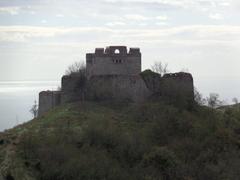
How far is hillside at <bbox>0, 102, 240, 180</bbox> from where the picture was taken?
33.1 meters

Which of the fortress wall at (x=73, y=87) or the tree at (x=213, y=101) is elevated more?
the fortress wall at (x=73, y=87)

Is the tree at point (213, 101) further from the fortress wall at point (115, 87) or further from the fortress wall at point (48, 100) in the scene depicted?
the fortress wall at point (48, 100)

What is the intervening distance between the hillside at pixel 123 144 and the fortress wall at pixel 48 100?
358cm

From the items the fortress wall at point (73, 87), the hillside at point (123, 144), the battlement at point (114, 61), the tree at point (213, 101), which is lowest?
the hillside at point (123, 144)

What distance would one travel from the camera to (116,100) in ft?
148

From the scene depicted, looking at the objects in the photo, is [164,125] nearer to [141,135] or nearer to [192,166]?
[141,135]

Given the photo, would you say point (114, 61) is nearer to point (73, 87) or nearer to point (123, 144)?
point (73, 87)

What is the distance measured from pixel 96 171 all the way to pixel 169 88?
14748mm

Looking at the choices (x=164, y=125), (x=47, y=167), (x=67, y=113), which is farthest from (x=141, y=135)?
(x=47, y=167)

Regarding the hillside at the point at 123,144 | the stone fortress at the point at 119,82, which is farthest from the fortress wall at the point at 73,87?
the hillside at the point at 123,144

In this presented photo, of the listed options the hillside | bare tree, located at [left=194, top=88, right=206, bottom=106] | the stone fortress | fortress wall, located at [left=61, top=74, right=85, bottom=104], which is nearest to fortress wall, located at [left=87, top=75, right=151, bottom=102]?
the stone fortress

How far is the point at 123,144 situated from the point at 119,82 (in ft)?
28.0

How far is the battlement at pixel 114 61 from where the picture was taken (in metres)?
46.3

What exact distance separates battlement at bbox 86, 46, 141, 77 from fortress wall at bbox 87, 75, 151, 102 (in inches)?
57.0
